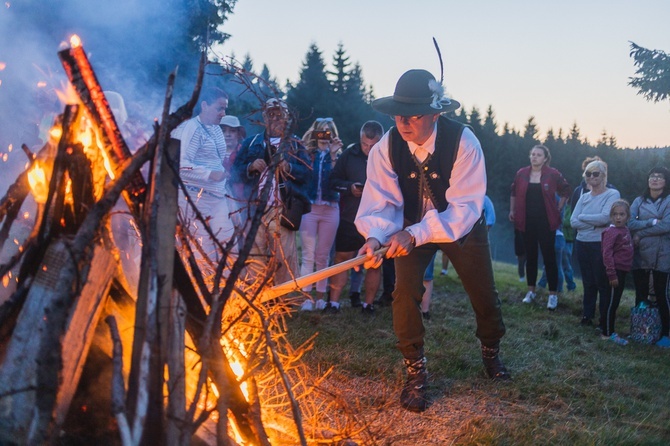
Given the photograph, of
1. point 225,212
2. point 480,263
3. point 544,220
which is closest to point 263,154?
point 225,212

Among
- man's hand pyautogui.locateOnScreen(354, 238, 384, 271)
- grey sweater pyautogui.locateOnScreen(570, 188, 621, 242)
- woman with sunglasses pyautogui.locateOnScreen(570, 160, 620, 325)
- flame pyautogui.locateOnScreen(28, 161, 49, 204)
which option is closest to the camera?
flame pyautogui.locateOnScreen(28, 161, 49, 204)

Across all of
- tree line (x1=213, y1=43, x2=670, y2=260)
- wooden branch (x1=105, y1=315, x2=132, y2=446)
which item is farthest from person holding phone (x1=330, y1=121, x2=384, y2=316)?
tree line (x1=213, y1=43, x2=670, y2=260)

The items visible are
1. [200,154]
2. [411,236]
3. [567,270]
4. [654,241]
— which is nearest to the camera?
[411,236]

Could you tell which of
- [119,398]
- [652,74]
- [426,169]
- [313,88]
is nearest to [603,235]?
[426,169]

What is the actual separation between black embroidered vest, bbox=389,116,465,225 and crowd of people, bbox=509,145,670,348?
3.26 metres

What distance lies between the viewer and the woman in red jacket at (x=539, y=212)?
24.9ft

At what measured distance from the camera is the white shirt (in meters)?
3.75

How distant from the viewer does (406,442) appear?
3.22m

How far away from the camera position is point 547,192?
25.2ft

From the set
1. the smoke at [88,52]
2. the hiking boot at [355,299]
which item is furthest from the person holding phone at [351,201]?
the smoke at [88,52]

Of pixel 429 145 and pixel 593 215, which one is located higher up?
pixel 429 145

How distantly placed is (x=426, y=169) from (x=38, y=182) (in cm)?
240

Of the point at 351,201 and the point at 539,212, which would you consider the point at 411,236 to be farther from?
the point at 539,212

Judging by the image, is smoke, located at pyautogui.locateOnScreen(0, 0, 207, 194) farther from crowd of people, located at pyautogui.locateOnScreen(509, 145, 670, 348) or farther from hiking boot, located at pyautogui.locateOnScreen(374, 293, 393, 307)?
crowd of people, located at pyautogui.locateOnScreen(509, 145, 670, 348)
